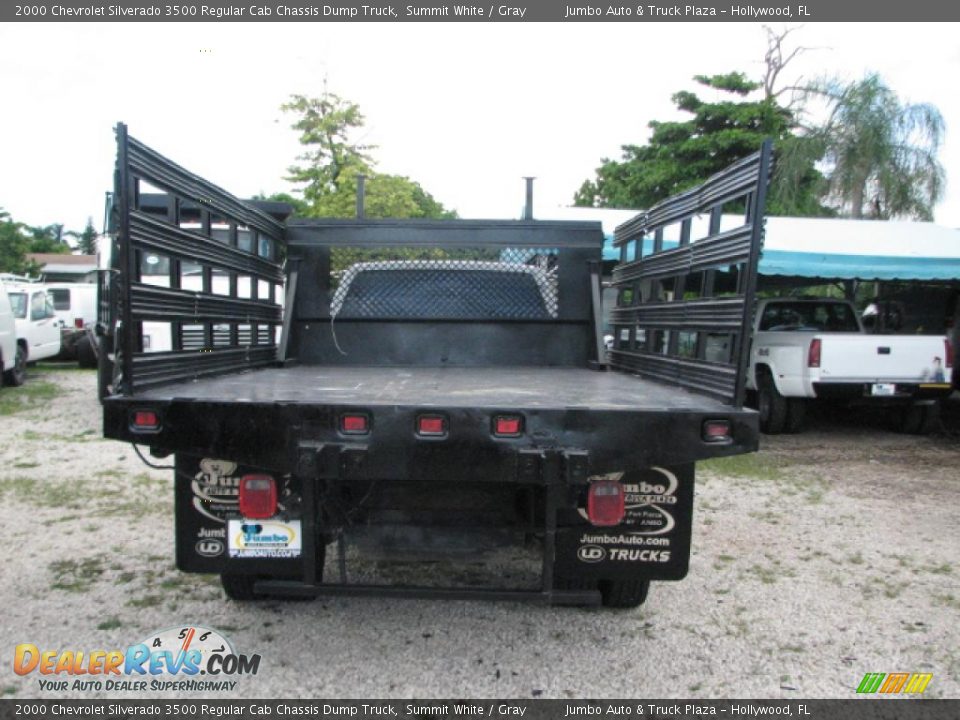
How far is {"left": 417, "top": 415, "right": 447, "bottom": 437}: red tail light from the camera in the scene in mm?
2514

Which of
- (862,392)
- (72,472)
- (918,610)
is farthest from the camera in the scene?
(862,392)

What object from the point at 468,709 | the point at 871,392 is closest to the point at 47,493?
the point at 468,709

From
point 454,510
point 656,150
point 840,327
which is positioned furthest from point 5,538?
point 656,150

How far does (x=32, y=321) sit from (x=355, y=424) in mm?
13557

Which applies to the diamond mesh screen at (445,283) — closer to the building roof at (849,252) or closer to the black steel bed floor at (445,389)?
the black steel bed floor at (445,389)

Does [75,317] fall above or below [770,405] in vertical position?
above

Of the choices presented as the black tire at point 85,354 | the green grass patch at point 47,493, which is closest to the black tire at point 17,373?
the black tire at point 85,354

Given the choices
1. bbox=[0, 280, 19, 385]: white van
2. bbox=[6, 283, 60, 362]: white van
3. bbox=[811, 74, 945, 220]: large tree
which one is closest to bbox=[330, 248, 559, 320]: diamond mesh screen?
bbox=[0, 280, 19, 385]: white van

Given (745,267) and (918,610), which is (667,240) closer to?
(918,610)

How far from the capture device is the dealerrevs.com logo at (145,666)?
2.83 metres

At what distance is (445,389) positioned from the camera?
3146 millimetres

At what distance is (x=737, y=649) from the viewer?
10.5ft

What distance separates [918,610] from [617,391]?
2.04 m

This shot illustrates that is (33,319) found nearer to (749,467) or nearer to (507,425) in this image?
(749,467)
